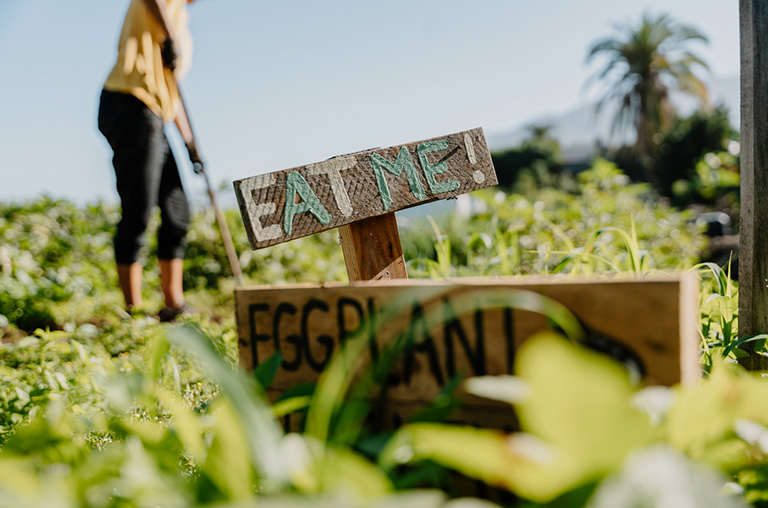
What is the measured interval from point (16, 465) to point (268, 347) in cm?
46

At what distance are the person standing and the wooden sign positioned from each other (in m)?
2.06

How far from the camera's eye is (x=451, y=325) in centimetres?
89

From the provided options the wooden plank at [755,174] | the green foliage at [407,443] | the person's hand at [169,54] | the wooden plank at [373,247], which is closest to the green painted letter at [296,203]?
the wooden plank at [373,247]

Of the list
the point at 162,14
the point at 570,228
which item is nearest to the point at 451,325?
the point at 162,14

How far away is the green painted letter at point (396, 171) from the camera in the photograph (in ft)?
4.68

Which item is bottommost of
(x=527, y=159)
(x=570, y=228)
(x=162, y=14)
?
(x=570, y=228)

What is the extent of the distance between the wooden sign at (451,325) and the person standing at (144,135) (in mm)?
2061

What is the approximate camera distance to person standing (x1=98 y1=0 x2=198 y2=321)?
2797 millimetres

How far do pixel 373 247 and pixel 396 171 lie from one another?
21cm

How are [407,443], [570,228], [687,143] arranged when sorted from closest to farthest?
[407,443] < [570,228] < [687,143]

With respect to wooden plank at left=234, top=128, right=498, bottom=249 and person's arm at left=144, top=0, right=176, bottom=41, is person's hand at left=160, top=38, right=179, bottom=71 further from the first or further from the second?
wooden plank at left=234, top=128, right=498, bottom=249

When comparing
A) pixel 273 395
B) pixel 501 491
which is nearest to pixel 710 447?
pixel 501 491

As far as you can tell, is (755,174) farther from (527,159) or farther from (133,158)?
(527,159)

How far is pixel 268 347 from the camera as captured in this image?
103cm
